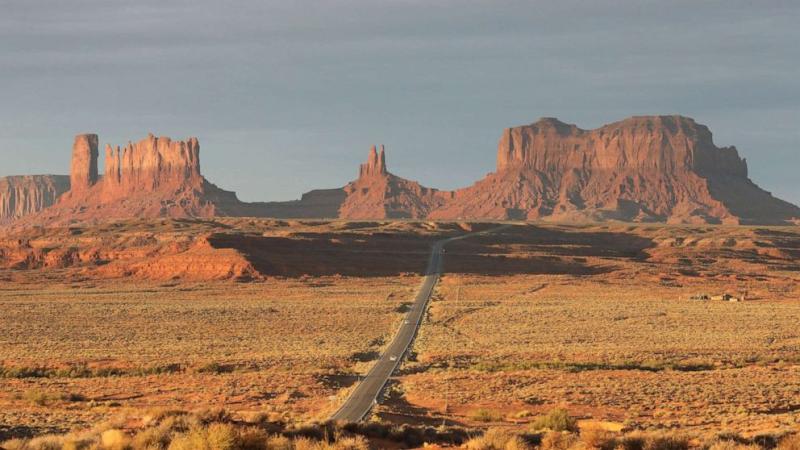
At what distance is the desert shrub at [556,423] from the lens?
24.7 meters

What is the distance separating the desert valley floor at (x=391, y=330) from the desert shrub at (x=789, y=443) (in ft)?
13.9

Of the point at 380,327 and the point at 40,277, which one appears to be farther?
the point at 40,277

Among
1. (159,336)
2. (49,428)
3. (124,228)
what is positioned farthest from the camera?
(124,228)

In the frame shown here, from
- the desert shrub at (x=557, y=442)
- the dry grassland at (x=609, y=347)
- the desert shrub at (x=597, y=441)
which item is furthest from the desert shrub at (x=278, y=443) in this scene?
the dry grassland at (x=609, y=347)

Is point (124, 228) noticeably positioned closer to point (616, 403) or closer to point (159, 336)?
point (159, 336)

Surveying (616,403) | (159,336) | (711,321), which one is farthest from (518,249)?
(616,403)

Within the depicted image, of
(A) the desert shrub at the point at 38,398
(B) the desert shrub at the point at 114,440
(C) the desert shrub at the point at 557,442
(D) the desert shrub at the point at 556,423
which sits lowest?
(A) the desert shrub at the point at 38,398

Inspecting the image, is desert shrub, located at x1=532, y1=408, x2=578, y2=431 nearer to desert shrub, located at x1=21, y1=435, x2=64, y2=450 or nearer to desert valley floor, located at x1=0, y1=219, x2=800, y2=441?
desert valley floor, located at x1=0, y1=219, x2=800, y2=441

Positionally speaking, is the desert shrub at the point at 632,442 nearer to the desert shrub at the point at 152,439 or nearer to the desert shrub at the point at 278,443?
the desert shrub at the point at 278,443

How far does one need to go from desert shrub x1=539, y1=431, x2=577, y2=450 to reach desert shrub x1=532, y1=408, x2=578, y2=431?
12.6ft

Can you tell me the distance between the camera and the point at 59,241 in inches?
5138

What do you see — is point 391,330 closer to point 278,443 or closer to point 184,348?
point 184,348

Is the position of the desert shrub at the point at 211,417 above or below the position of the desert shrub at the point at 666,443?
above

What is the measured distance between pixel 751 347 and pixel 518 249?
81.3 m
